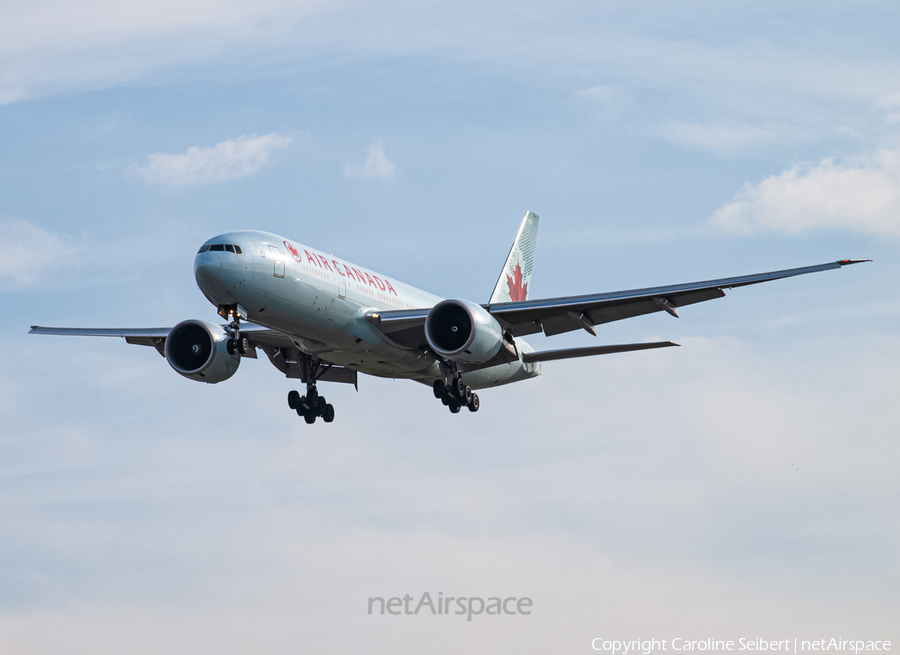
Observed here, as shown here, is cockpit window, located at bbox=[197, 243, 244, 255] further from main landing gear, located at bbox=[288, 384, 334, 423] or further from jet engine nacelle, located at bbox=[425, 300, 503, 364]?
main landing gear, located at bbox=[288, 384, 334, 423]

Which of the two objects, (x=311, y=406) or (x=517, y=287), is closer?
(x=311, y=406)

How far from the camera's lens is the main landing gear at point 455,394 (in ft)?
115

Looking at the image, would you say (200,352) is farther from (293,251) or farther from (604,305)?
(604,305)

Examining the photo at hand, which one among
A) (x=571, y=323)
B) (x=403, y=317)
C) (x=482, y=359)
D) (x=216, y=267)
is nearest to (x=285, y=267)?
(x=216, y=267)

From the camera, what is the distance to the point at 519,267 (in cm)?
4581

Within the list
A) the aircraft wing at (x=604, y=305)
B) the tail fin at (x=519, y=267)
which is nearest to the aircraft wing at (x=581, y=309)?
the aircraft wing at (x=604, y=305)

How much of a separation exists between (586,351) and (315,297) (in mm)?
9507

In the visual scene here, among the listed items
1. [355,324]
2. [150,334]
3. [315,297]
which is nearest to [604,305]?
[355,324]

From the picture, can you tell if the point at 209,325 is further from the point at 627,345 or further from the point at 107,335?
the point at 627,345

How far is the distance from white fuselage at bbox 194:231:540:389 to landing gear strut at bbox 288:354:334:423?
88.1 inches

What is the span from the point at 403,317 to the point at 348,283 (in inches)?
76.1

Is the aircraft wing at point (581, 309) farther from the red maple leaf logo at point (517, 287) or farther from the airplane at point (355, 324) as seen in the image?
the red maple leaf logo at point (517, 287)

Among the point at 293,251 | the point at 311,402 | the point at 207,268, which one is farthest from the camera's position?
the point at 311,402

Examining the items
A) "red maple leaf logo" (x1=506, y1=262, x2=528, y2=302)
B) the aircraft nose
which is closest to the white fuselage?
the aircraft nose
